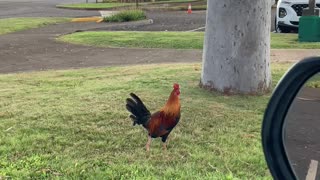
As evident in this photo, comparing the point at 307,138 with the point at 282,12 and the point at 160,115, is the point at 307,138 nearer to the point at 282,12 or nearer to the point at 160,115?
the point at 160,115

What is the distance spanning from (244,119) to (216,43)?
1.17 metres

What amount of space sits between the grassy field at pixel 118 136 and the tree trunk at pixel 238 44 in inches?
8.0

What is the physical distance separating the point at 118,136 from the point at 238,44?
6.73 ft

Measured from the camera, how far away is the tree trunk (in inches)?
230

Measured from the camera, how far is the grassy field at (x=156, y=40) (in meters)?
12.3

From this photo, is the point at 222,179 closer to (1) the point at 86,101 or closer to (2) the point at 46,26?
(1) the point at 86,101

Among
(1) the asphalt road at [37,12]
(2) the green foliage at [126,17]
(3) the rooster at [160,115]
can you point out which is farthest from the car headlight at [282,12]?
(1) the asphalt road at [37,12]

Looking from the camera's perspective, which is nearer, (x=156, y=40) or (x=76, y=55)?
(x=76, y=55)

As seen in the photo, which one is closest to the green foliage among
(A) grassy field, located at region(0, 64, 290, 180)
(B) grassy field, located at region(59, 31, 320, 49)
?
(B) grassy field, located at region(59, 31, 320, 49)

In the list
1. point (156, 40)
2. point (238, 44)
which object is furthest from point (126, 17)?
point (238, 44)

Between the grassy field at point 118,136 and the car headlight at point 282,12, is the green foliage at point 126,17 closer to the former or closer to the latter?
the car headlight at point 282,12

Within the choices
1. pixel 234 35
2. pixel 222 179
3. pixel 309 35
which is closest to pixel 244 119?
pixel 234 35

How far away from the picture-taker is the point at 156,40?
44.8ft

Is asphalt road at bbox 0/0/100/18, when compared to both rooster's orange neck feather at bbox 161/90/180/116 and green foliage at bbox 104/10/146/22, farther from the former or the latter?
rooster's orange neck feather at bbox 161/90/180/116
